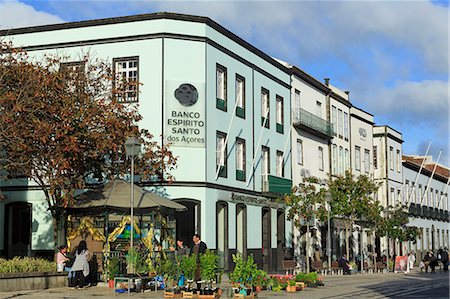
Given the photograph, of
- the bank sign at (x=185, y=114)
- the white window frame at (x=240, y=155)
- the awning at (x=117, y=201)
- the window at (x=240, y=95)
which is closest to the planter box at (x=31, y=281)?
the awning at (x=117, y=201)

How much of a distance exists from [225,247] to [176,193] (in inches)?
169

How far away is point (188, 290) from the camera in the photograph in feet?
70.6

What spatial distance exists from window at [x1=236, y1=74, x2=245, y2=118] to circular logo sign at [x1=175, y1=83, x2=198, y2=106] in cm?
461

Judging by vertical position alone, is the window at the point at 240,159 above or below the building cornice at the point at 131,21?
below

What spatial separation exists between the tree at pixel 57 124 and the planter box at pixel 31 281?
2.86 metres

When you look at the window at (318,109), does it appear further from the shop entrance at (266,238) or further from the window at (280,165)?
the shop entrance at (266,238)

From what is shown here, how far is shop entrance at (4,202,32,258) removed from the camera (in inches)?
1468

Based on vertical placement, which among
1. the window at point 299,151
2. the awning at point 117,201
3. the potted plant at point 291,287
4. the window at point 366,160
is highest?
the window at point 366,160

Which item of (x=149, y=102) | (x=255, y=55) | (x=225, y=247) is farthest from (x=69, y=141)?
(x=255, y=55)

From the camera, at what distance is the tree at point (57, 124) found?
2502cm

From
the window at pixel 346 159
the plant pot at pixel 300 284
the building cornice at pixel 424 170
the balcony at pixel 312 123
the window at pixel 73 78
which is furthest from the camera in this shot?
the building cornice at pixel 424 170

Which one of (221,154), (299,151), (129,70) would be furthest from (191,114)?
(299,151)

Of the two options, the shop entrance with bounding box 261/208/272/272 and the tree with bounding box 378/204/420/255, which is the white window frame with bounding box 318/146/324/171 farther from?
the shop entrance with bounding box 261/208/272/272

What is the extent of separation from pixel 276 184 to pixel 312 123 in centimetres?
763
